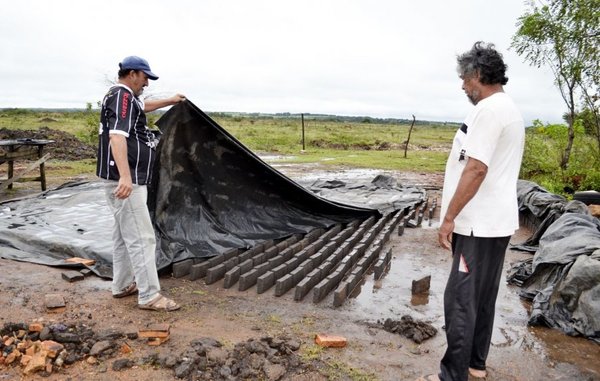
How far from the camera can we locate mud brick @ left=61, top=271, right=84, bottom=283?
14.6ft

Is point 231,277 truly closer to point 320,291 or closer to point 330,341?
point 320,291

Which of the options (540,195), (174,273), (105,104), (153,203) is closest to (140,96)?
(105,104)

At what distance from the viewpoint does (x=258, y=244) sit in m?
5.54

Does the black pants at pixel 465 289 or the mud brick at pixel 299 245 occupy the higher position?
the black pants at pixel 465 289

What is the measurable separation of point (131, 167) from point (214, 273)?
148 centimetres

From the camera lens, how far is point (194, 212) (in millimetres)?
5383

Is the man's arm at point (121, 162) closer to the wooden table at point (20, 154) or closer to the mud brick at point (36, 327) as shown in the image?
the mud brick at point (36, 327)

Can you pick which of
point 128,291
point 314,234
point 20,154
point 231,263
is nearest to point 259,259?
point 231,263

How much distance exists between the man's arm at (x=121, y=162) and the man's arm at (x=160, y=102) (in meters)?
0.66

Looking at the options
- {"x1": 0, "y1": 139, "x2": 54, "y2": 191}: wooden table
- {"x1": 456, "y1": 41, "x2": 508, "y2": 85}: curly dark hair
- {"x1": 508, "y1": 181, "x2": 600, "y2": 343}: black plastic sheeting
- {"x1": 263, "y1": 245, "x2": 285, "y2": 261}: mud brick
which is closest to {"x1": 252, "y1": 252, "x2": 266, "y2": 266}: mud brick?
{"x1": 263, "y1": 245, "x2": 285, "y2": 261}: mud brick

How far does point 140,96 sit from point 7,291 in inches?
86.7

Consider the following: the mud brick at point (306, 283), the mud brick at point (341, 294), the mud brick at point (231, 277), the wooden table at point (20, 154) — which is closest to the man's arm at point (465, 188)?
the mud brick at point (341, 294)

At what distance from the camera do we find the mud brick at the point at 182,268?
15.3ft

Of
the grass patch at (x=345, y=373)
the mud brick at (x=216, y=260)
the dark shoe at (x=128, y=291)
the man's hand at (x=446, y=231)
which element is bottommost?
the grass patch at (x=345, y=373)
